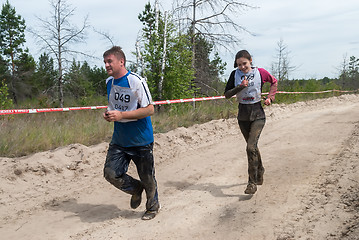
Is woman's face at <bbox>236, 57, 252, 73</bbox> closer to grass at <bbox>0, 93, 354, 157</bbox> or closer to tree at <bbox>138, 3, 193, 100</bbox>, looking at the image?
grass at <bbox>0, 93, 354, 157</bbox>

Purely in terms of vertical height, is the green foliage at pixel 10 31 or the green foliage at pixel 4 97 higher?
the green foliage at pixel 10 31

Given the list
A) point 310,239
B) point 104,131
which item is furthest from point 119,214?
point 104,131

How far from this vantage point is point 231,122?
1139 centimetres

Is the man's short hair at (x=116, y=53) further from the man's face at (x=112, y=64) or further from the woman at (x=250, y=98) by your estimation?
the woman at (x=250, y=98)

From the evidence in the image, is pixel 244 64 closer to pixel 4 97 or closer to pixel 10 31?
pixel 4 97

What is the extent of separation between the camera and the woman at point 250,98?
15.9 feet

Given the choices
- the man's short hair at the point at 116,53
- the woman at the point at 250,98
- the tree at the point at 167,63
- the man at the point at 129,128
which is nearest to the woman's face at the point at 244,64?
the woman at the point at 250,98

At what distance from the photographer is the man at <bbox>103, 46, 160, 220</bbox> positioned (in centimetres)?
388

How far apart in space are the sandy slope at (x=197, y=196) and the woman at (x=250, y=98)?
463 mm

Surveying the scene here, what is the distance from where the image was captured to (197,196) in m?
5.04

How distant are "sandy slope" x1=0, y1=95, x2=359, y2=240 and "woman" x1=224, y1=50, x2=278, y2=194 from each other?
1.52 ft

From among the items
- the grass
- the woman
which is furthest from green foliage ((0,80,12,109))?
the woman

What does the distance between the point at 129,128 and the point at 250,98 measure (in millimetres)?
2007

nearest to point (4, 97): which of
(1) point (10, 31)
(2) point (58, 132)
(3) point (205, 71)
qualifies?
(2) point (58, 132)
